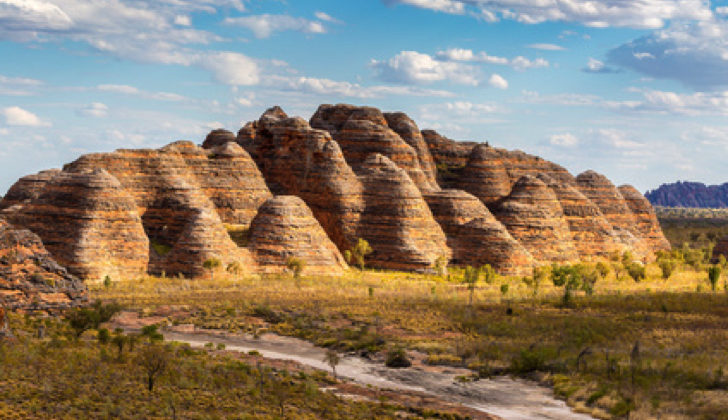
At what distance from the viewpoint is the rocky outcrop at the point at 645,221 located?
9344cm

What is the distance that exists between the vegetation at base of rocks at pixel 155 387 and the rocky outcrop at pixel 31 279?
215 inches

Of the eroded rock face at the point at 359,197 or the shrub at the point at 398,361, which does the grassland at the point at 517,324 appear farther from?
the eroded rock face at the point at 359,197

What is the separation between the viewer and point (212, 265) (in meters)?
58.0

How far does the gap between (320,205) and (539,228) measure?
69.8ft

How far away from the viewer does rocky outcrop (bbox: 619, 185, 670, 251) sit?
93.4 metres

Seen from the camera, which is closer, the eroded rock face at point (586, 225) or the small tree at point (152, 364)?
the small tree at point (152, 364)

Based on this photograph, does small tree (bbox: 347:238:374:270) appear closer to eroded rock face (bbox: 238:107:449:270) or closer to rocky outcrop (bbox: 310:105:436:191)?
eroded rock face (bbox: 238:107:449:270)

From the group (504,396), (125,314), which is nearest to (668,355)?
(504,396)

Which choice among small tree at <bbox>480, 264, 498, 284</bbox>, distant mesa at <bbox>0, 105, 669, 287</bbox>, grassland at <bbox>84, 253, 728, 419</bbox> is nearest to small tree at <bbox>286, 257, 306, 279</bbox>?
distant mesa at <bbox>0, 105, 669, 287</bbox>

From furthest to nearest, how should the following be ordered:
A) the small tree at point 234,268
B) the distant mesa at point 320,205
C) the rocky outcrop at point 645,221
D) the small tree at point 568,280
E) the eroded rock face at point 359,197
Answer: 1. the rocky outcrop at point 645,221
2. the eroded rock face at point 359,197
3. the small tree at point 234,268
4. the distant mesa at point 320,205
5. the small tree at point 568,280

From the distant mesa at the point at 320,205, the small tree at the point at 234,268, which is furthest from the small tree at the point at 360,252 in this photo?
the small tree at the point at 234,268

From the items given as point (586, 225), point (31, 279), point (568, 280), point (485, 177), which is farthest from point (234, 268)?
point (586, 225)

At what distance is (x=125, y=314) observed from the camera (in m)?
46.7

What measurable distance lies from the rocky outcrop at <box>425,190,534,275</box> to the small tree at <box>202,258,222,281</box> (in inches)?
874
